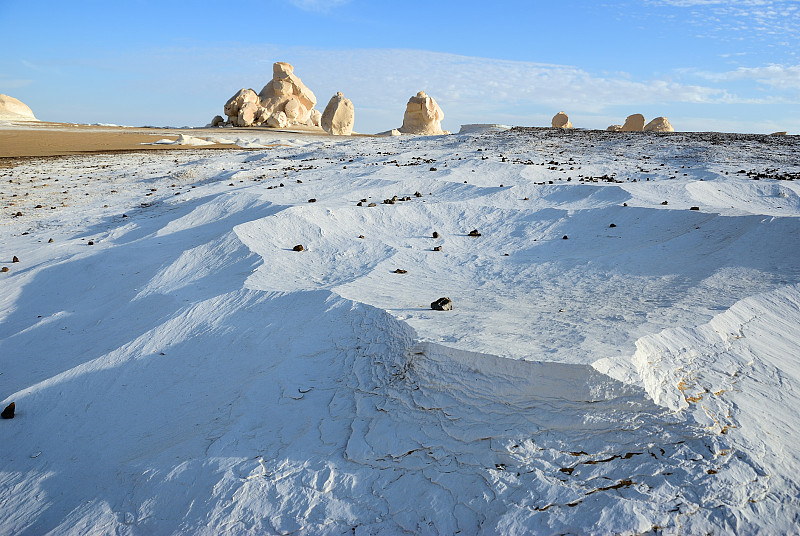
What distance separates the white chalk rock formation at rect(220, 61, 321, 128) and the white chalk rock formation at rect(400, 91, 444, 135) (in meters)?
11.1

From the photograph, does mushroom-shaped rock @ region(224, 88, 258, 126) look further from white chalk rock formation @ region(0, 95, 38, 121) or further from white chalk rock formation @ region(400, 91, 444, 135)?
white chalk rock formation @ region(0, 95, 38, 121)

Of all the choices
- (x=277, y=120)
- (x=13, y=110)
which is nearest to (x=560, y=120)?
(x=277, y=120)

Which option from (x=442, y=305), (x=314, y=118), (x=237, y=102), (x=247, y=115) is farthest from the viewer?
(x=314, y=118)

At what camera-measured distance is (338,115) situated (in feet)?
98.0

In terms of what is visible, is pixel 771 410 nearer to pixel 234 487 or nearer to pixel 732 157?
pixel 234 487

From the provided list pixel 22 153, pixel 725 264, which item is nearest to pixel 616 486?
pixel 725 264

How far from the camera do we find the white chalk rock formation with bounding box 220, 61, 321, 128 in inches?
1374

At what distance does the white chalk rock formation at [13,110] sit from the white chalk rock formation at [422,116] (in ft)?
104

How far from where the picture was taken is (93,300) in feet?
13.7

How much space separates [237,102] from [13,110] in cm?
2067

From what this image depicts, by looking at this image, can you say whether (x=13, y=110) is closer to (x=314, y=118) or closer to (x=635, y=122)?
(x=314, y=118)

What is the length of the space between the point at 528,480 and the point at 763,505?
2.41ft

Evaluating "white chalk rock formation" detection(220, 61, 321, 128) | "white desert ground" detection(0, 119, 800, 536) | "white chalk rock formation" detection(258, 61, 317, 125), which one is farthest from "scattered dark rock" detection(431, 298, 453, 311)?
"white chalk rock formation" detection(258, 61, 317, 125)

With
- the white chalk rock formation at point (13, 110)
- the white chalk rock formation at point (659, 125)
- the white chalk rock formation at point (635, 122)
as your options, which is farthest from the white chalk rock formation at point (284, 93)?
the white chalk rock formation at point (659, 125)
